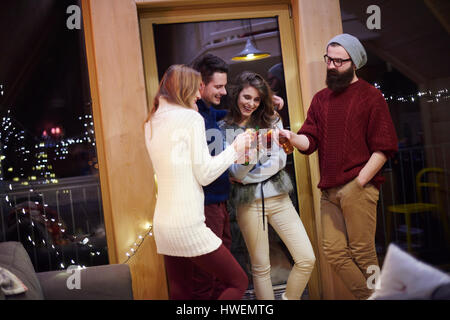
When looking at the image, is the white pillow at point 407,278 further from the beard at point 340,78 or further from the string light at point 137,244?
the string light at point 137,244

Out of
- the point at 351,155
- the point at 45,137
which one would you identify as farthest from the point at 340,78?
the point at 45,137

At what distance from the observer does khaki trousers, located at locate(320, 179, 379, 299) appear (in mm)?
2656

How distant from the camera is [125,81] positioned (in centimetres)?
301

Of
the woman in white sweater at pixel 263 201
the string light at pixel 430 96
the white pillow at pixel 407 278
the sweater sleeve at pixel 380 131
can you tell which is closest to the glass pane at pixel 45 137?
the woman in white sweater at pixel 263 201

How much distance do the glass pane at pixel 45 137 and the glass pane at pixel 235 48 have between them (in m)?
0.62

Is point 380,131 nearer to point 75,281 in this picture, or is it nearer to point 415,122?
point 415,122

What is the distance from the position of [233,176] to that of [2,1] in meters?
2.07

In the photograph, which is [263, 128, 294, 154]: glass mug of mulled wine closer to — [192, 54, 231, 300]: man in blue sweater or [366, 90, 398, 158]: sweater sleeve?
[192, 54, 231, 300]: man in blue sweater

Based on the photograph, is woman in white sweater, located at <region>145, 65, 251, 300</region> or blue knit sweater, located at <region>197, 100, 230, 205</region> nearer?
woman in white sweater, located at <region>145, 65, 251, 300</region>

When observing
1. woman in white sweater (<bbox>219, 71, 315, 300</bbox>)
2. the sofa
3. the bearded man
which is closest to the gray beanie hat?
the bearded man

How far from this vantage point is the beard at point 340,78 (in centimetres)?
271

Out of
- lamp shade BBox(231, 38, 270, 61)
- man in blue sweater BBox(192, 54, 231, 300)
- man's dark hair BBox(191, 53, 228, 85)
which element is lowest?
man in blue sweater BBox(192, 54, 231, 300)
